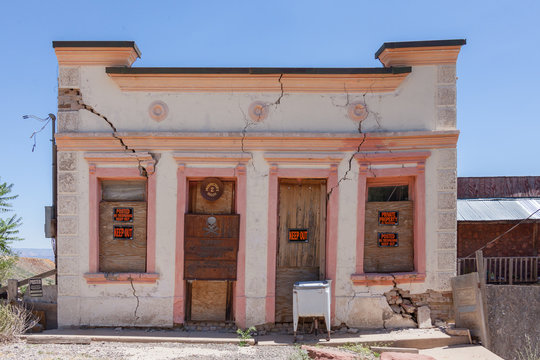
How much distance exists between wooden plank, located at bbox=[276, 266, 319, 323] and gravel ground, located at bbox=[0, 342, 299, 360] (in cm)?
100

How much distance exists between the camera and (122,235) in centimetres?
815

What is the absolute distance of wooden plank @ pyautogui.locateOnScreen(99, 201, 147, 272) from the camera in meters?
8.15

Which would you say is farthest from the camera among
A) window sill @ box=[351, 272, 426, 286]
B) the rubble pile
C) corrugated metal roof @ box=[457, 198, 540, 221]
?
corrugated metal roof @ box=[457, 198, 540, 221]

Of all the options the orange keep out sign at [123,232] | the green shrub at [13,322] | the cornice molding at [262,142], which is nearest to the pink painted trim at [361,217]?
the cornice molding at [262,142]

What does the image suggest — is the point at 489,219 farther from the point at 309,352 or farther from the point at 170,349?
the point at 170,349

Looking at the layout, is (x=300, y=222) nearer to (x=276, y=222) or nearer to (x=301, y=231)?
(x=301, y=231)

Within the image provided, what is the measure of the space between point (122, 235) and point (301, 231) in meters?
3.41

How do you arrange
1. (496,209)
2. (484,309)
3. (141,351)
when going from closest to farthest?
(141,351) < (484,309) < (496,209)

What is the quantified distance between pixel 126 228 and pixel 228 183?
2.11 meters

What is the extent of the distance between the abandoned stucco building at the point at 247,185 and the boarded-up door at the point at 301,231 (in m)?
0.03

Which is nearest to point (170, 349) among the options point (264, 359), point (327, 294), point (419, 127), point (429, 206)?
point (264, 359)

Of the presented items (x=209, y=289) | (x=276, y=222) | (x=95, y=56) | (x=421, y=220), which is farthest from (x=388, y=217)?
(x=95, y=56)

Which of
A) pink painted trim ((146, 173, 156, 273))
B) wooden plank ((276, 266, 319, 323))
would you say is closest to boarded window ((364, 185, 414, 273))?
wooden plank ((276, 266, 319, 323))

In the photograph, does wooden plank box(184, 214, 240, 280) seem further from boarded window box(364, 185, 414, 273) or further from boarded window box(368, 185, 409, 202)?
boarded window box(368, 185, 409, 202)
